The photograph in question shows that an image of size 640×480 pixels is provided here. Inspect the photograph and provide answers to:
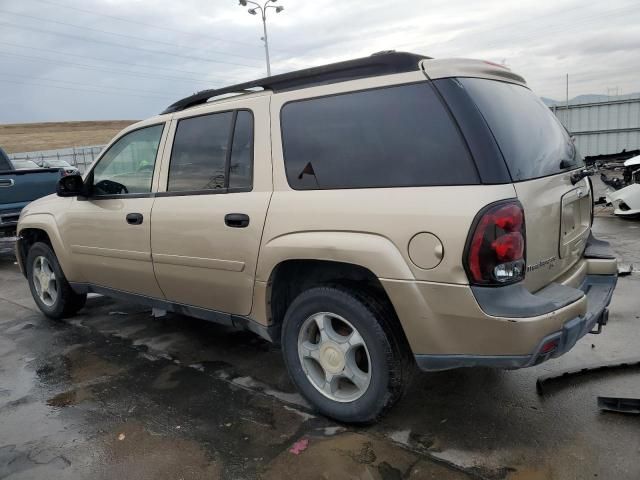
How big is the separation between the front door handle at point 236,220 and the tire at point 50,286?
8.30 ft

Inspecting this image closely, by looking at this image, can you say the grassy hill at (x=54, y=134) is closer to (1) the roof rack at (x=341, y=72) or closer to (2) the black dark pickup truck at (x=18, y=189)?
(2) the black dark pickup truck at (x=18, y=189)

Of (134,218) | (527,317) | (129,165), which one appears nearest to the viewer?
(527,317)

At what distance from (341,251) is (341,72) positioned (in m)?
1.00

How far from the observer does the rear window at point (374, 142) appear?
2.46m

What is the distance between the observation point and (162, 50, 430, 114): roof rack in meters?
2.67

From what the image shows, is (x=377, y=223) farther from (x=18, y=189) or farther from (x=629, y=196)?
(x=18, y=189)

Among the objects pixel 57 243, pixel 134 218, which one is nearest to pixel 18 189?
pixel 57 243

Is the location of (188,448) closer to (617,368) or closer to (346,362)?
(346,362)

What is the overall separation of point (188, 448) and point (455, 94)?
7.51ft

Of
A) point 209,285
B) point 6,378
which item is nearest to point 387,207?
point 209,285

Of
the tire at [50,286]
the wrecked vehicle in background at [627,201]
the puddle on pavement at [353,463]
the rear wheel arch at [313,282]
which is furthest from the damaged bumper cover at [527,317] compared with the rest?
the wrecked vehicle in background at [627,201]

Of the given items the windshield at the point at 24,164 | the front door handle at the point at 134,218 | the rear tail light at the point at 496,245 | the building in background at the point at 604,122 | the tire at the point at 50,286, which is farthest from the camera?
the building in background at the point at 604,122

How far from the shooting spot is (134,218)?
387 centimetres

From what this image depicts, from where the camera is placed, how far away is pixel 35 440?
3.01 meters
